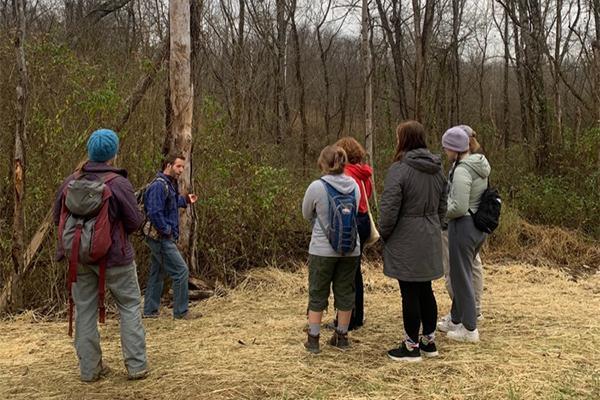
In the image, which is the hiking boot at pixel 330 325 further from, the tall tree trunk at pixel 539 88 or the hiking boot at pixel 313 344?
the tall tree trunk at pixel 539 88

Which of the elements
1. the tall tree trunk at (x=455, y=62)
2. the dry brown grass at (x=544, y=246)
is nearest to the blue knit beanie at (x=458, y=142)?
the dry brown grass at (x=544, y=246)

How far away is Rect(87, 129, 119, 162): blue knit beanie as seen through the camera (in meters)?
4.07

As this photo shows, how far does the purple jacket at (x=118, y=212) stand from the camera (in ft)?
13.3

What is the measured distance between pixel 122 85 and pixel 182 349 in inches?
164

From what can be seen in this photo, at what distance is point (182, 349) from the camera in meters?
4.96

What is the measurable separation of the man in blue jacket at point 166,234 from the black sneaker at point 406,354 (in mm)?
2470

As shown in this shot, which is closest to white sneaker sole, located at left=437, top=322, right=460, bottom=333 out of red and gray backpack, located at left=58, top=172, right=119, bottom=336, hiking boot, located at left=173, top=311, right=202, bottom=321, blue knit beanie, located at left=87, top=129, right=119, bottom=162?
hiking boot, located at left=173, top=311, right=202, bottom=321

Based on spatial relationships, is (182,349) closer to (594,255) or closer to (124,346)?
(124,346)

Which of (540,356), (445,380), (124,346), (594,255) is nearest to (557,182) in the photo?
(594,255)

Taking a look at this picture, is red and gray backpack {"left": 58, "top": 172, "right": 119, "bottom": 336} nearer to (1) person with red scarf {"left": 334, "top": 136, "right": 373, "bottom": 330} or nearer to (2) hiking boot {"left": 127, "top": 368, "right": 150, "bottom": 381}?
(2) hiking boot {"left": 127, "top": 368, "right": 150, "bottom": 381}

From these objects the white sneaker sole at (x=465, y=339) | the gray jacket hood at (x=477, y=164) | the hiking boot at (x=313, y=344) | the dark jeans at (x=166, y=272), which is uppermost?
the gray jacket hood at (x=477, y=164)

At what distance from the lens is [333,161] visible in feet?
15.0

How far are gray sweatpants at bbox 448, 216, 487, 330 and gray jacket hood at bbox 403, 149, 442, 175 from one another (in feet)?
2.28

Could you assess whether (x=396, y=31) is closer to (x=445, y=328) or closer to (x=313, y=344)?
(x=445, y=328)
